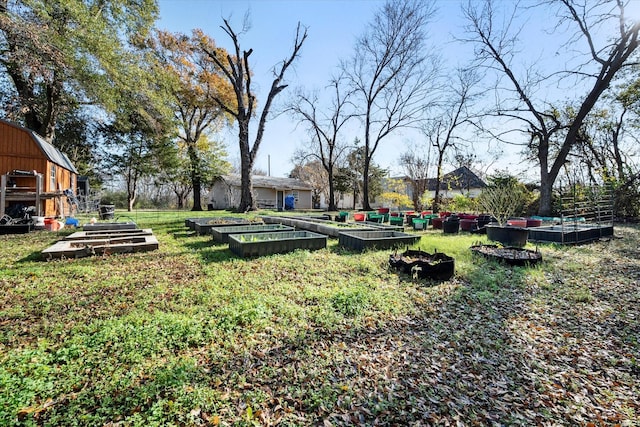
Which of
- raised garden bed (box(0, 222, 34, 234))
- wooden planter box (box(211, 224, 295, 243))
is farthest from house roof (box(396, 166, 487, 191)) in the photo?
raised garden bed (box(0, 222, 34, 234))

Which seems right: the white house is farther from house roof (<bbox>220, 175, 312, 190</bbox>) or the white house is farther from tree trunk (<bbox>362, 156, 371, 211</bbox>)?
tree trunk (<bbox>362, 156, 371, 211</bbox>)

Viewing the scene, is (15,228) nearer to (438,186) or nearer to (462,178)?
(438,186)

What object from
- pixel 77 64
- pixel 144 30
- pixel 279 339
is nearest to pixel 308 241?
pixel 279 339

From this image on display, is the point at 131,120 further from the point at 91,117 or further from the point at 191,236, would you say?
the point at 191,236

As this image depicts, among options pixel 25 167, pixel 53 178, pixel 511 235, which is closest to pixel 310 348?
pixel 511 235

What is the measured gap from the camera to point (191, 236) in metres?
8.58

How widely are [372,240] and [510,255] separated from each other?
115 inches

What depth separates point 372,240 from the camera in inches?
266

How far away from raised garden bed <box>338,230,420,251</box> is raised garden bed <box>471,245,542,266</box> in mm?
1603

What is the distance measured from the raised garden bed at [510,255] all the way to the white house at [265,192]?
21.2m

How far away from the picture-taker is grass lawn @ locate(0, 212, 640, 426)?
192 cm

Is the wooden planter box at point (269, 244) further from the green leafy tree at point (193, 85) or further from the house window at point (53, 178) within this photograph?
the green leafy tree at point (193, 85)

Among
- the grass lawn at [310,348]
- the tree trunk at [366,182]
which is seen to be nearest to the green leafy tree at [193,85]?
the tree trunk at [366,182]

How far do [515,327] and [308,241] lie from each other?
4357mm
